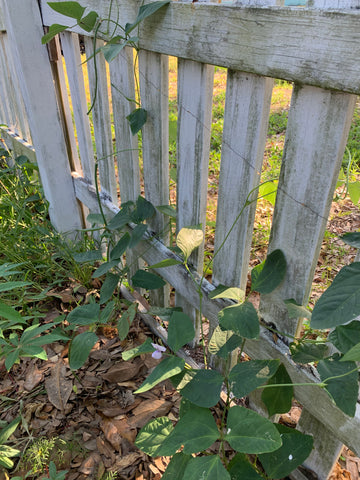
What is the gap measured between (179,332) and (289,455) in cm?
44

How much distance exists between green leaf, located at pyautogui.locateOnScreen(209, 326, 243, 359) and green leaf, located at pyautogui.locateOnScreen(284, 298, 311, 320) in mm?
197

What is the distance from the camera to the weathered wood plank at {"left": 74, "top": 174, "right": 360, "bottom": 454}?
1047mm

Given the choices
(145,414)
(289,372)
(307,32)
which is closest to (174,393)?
(145,414)

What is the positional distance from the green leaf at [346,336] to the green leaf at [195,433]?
358 mm

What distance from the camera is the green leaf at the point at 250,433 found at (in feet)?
2.57

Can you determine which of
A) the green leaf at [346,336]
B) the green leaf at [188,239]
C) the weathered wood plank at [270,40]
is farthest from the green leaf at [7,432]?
the weathered wood plank at [270,40]

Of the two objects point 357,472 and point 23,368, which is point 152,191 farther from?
point 357,472

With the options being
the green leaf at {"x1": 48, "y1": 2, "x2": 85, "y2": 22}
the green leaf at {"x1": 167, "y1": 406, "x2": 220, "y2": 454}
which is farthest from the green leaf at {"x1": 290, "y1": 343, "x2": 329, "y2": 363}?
the green leaf at {"x1": 48, "y1": 2, "x2": 85, "y2": 22}

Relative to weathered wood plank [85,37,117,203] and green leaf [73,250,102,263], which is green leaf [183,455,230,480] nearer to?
green leaf [73,250,102,263]

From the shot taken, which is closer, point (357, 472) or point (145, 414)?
point (357, 472)

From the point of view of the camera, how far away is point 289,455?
39.7 inches

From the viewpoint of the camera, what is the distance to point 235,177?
1.13 m

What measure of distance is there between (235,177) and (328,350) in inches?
22.2

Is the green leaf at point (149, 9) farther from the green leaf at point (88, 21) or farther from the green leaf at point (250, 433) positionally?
the green leaf at point (250, 433)
